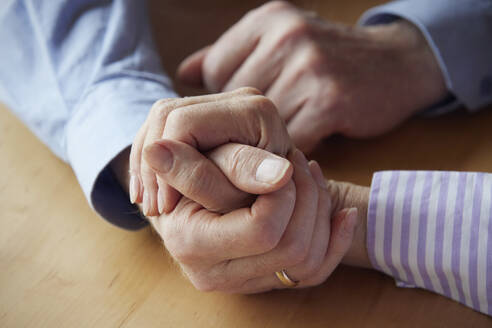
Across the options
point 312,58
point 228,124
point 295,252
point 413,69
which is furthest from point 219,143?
point 413,69

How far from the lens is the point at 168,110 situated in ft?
1.53

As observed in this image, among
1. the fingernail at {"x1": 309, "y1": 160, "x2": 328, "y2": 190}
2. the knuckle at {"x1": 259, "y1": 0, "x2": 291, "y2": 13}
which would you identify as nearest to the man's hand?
the knuckle at {"x1": 259, "y1": 0, "x2": 291, "y2": 13}

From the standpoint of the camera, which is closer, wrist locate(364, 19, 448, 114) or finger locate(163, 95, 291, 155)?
finger locate(163, 95, 291, 155)

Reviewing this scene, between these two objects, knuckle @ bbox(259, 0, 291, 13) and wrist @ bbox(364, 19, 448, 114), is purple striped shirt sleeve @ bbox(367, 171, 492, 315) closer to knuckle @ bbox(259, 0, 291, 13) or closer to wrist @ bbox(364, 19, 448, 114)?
wrist @ bbox(364, 19, 448, 114)

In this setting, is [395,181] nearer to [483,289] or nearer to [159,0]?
[483,289]

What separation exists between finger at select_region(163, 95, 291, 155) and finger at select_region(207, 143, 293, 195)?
2 centimetres

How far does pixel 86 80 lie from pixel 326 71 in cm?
30

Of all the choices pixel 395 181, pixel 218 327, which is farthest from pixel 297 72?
pixel 218 327

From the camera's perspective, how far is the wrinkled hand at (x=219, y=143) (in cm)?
42

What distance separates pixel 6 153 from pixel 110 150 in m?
0.21

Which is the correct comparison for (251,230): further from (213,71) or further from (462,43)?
(462,43)

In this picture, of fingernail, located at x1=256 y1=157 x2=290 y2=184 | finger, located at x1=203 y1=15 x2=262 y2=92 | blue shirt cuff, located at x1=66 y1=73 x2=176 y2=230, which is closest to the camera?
fingernail, located at x1=256 y1=157 x2=290 y2=184

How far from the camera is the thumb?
2.27 ft

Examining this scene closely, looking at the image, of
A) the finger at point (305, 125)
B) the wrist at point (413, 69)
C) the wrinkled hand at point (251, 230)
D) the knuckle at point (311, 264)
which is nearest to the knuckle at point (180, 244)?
the wrinkled hand at point (251, 230)
